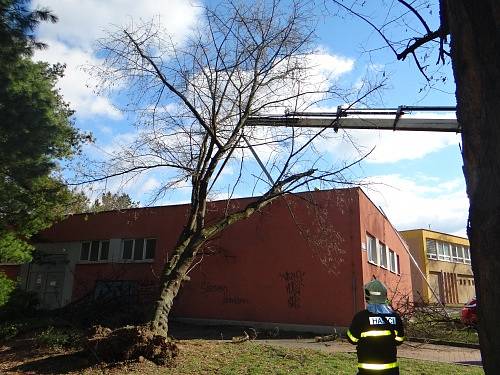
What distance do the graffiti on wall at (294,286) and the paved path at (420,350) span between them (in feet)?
7.52

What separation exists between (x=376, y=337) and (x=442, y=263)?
1809 inches

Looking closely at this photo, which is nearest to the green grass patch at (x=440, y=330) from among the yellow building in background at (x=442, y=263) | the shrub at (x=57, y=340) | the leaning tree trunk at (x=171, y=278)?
the leaning tree trunk at (x=171, y=278)

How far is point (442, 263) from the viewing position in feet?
154

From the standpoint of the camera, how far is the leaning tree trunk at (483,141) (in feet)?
7.07

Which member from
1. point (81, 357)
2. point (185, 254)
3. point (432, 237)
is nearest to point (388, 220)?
point (185, 254)

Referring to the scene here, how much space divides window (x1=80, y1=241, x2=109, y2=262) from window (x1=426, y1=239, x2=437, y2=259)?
33.7 m

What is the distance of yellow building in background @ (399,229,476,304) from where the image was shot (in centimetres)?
4456

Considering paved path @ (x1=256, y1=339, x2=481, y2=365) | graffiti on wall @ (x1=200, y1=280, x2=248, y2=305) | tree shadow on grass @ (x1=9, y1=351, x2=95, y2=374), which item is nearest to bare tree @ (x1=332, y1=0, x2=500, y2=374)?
tree shadow on grass @ (x1=9, y1=351, x2=95, y2=374)

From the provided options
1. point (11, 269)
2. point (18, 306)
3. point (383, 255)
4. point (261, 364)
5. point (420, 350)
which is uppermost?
point (383, 255)

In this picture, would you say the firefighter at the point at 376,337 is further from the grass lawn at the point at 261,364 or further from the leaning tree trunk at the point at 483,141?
the grass lawn at the point at 261,364

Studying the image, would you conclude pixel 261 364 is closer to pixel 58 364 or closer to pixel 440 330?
pixel 58 364

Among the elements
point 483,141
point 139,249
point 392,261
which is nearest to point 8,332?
point 139,249

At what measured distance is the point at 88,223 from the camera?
896 inches

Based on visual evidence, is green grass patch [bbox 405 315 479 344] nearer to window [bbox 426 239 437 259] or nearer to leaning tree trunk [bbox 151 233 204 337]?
leaning tree trunk [bbox 151 233 204 337]
